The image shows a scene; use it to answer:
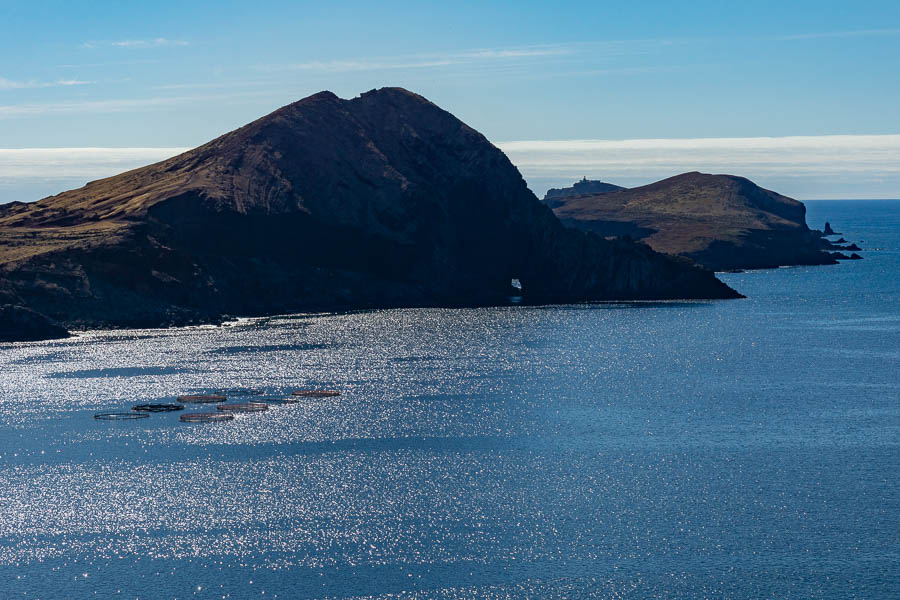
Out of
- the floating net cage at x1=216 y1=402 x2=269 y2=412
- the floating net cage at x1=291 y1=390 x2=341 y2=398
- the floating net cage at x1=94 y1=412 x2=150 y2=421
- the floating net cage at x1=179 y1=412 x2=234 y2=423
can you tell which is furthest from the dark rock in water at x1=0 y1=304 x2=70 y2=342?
the floating net cage at x1=179 y1=412 x2=234 y2=423

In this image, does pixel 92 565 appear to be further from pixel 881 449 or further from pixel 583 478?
pixel 881 449

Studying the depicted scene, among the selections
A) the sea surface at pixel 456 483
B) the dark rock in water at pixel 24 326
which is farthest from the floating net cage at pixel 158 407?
the dark rock in water at pixel 24 326

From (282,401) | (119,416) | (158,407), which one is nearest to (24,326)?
(158,407)

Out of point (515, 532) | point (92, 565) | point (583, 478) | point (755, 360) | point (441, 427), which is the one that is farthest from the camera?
point (755, 360)

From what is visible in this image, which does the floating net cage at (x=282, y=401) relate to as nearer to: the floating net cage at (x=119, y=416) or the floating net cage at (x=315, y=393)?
the floating net cage at (x=315, y=393)

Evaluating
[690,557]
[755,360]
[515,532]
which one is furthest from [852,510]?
[755,360]

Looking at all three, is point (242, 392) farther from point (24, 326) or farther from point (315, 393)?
point (24, 326)
